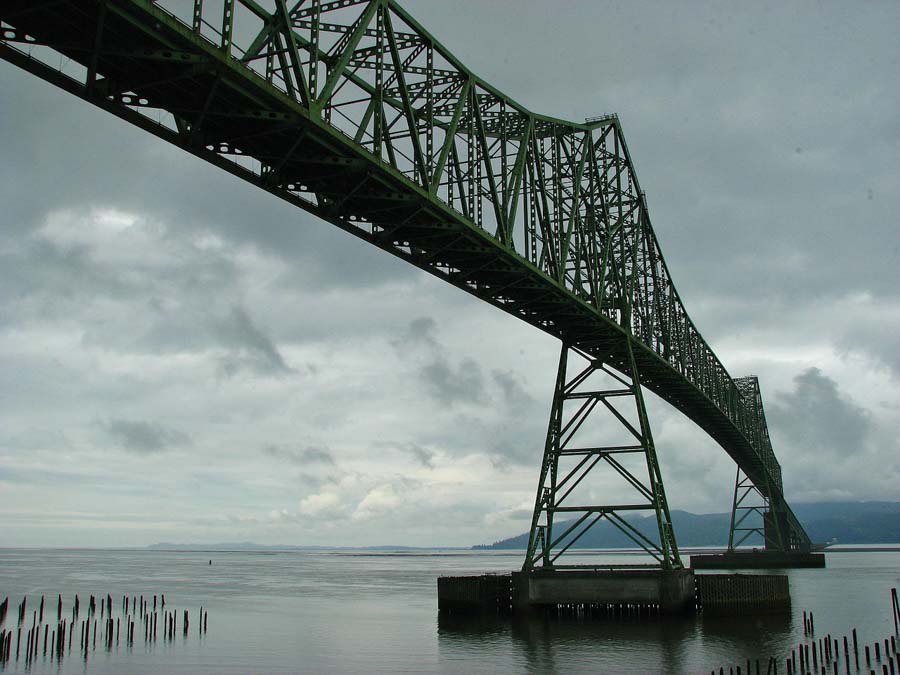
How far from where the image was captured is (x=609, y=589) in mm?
52781

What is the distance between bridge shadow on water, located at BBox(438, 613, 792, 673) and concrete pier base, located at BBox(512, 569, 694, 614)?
125 centimetres

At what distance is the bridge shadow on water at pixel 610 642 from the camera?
41141mm

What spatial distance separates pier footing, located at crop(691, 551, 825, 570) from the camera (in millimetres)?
135750

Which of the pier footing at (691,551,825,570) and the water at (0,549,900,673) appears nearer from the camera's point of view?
the water at (0,549,900,673)

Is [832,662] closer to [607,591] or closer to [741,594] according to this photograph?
[607,591]

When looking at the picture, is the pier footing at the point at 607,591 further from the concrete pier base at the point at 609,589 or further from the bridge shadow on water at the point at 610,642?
the bridge shadow on water at the point at 610,642

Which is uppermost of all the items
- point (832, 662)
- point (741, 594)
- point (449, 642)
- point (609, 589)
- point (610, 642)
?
point (609, 589)

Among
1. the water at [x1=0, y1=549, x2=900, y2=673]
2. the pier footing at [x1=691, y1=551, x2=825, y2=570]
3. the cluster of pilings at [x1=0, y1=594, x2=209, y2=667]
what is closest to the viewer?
the water at [x1=0, y1=549, x2=900, y2=673]

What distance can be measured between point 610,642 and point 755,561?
10060 centimetres

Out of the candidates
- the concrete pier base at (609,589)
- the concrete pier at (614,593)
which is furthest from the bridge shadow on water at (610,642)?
the concrete pier base at (609,589)

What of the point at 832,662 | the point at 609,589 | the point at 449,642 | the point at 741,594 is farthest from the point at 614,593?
the point at 832,662

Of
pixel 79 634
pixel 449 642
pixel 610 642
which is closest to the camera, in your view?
pixel 610 642

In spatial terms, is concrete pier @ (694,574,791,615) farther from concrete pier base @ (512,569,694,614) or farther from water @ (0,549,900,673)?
concrete pier base @ (512,569,694,614)

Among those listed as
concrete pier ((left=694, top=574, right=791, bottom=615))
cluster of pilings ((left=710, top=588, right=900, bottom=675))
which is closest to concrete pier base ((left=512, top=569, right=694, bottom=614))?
concrete pier ((left=694, top=574, right=791, bottom=615))
